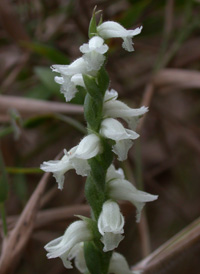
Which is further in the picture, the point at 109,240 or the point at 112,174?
the point at 112,174

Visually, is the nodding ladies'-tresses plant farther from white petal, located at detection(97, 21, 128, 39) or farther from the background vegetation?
the background vegetation

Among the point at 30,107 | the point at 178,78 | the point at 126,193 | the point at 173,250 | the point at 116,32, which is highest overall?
the point at 30,107

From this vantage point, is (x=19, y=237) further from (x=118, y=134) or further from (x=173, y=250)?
(x=118, y=134)

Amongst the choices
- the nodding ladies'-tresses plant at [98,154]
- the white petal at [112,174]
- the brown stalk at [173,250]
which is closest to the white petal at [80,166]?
the nodding ladies'-tresses plant at [98,154]

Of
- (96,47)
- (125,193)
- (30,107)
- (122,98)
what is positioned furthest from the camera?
(122,98)

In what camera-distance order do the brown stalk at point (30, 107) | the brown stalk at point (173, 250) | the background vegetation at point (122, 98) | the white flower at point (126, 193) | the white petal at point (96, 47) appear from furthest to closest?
the background vegetation at point (122, 98)
the brown stalk at point (30, 107)
the brown stalk at point (173, 250)
the white flower at point (126, 193)
the white petal at point (96, 47)

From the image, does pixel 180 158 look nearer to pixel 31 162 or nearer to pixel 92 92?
pixel 31 162

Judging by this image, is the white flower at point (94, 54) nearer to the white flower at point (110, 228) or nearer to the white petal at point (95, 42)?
the white petal at point (95, 42)

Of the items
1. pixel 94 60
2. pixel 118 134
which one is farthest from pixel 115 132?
pixel 94 60
